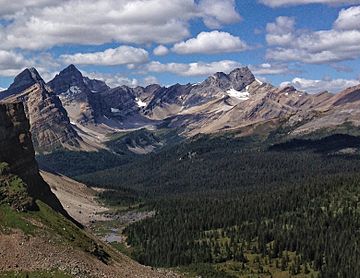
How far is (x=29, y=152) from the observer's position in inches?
6836

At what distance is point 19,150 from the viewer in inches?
6619

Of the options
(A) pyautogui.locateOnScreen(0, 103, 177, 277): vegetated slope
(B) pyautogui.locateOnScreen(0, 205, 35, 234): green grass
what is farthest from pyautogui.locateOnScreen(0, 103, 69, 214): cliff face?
(B) pyautogui.locateOnScreen(0, 205, 35, 234): green grass

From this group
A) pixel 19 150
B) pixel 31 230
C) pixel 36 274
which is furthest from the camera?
pixel 19 150

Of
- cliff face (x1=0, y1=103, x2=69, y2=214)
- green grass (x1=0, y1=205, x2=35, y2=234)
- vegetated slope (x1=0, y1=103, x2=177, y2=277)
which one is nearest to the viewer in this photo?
vegetated slope (x1=0, y1=103, x2=177, y2=277)

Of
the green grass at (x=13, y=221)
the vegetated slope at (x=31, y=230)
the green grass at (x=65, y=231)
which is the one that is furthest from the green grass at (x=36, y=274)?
the green grass at (x=65, y=231)

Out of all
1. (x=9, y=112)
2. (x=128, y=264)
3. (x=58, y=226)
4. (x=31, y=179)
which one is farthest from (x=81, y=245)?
(x=9, y=112)

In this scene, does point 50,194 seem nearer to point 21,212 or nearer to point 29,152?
point 29,152

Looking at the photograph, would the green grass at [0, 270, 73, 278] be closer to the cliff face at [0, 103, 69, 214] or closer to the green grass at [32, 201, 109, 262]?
the green grass at [32, 201, 109, 262]

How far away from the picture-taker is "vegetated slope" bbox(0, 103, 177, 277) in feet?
413

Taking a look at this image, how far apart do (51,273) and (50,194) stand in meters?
60.1

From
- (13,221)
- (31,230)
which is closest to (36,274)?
(31,230)

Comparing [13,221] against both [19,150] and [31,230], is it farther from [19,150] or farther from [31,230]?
[19,150]

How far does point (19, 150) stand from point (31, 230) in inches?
1564

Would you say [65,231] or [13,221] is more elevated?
[13,221]
